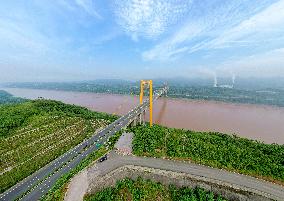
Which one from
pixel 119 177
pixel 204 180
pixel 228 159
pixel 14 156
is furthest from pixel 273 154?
pixel 14 156

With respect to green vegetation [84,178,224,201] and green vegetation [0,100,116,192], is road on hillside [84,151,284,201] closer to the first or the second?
green vegetation [84,178,224,201]

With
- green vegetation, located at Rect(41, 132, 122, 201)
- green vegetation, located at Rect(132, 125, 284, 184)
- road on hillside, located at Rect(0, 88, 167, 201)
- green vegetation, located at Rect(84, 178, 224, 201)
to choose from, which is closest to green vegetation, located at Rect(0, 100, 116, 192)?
road on hillside, located at Rect(0, 88, 167, 201)

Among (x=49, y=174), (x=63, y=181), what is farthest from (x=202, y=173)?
(x=49, y=174)

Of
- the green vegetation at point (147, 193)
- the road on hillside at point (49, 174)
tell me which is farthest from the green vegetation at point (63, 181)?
the green vegetation at point (147, 193)

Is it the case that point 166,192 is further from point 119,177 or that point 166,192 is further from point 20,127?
point 20,127

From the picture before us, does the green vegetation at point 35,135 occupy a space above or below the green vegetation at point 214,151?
below

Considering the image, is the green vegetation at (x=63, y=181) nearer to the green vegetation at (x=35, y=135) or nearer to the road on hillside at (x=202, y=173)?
the road on hillside at (x=202, y=173)

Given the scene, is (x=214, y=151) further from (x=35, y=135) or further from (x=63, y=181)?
(x=35, y=135)
